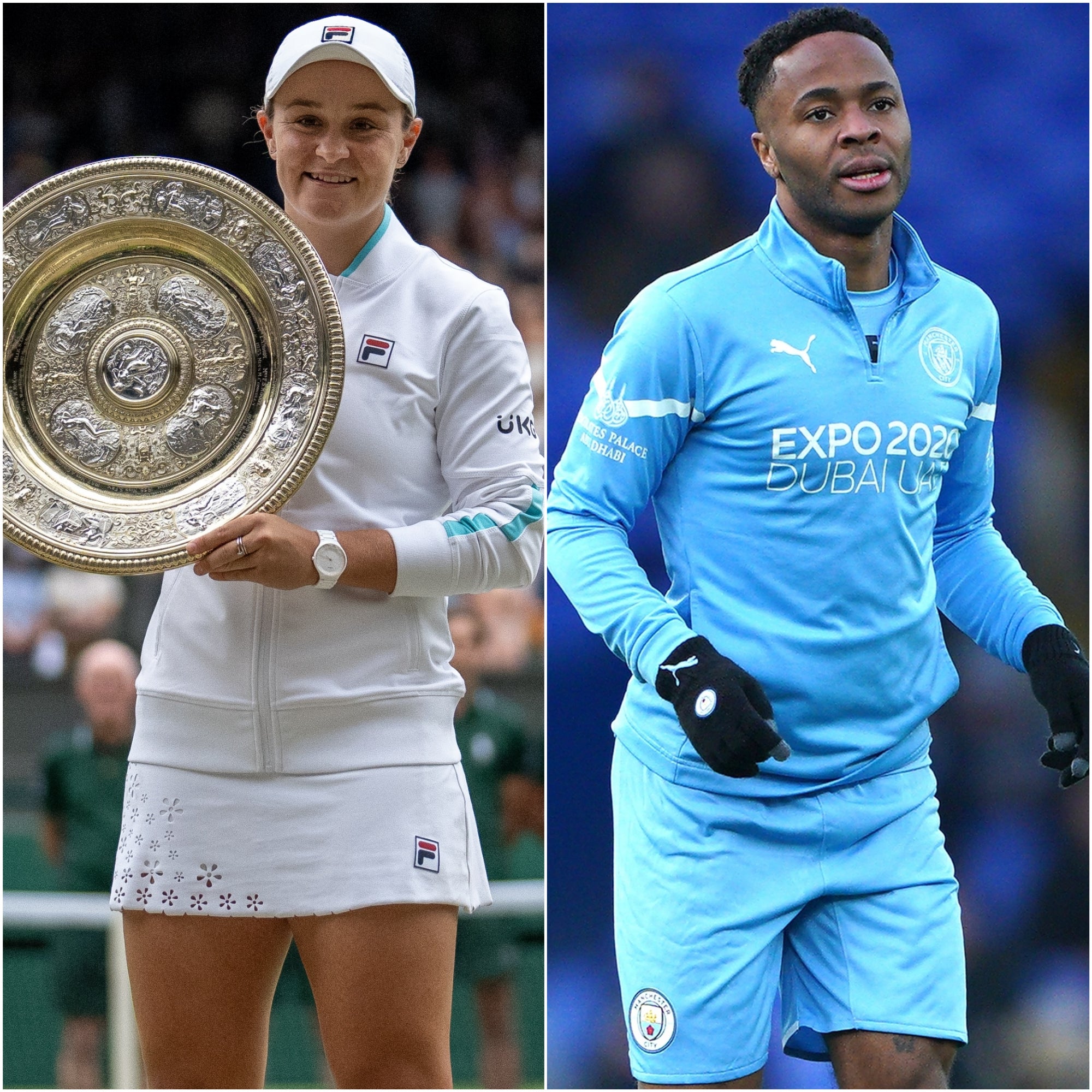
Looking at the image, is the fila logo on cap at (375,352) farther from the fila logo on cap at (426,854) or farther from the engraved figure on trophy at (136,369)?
the fila logo on cap at (426,854)

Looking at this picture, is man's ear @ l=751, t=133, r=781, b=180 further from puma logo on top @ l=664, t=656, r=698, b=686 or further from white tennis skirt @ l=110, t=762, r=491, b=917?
white tennis skirt @ l=110, t=762, r=491, b=917

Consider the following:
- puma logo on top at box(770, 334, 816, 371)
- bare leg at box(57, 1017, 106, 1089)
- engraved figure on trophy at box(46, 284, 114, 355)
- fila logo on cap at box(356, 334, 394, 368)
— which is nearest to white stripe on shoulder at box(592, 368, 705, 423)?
puma logo on top at box(770, 334, 816, 371)

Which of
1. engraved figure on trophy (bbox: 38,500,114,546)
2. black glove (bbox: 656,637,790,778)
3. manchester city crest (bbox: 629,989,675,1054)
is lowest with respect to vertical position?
manchester city crest (bbox: 629,989,675,1054)

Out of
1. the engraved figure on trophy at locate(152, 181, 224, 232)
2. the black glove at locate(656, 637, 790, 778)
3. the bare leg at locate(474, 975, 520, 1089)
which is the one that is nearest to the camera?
the black glove at locate(656, 637, 790, 778)

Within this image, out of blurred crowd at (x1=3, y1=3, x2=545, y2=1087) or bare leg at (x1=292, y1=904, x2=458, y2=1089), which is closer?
bare leg at (x1=292, y1=904, x2=458, y2=1089)

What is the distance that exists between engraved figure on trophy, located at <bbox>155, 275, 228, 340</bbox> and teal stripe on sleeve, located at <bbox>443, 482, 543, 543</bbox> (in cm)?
47

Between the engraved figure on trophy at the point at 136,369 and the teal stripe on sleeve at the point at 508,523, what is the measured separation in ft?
1.64

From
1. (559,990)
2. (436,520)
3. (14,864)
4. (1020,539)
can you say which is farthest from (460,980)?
(436,520)

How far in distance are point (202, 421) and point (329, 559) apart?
0.37 meters

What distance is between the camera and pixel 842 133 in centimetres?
225

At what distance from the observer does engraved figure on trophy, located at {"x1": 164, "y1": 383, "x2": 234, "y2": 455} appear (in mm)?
2336

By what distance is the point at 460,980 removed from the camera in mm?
4129

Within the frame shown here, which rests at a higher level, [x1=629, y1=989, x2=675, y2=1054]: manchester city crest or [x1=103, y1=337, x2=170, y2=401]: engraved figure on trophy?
[x1=103, y1=337, x2=170, y2=401]: engraved figure on trophy

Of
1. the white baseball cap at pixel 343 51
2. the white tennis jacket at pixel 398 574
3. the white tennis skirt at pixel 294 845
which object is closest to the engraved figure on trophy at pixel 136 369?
the white tennis jacket at pixel 398 574
